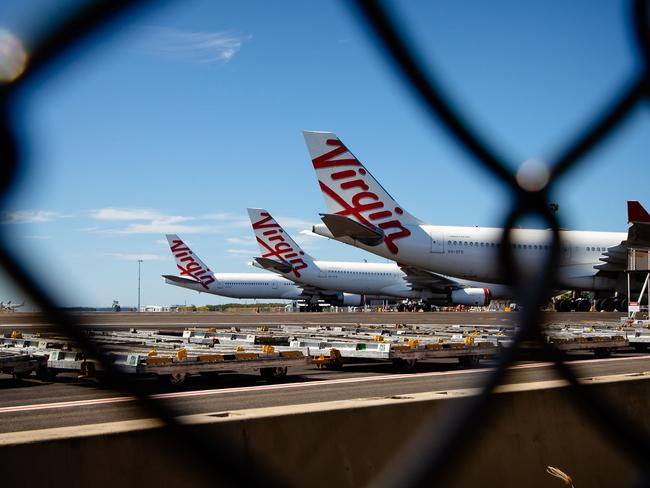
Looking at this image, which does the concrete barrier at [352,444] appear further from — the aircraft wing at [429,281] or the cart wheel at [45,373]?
the aircraft wing at [429,281]

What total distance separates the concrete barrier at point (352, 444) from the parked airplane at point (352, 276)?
129ft

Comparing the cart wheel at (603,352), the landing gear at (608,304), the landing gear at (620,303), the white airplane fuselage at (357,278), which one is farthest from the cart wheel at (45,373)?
the white airplane fuselage at (357,278)

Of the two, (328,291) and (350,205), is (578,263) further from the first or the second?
(328,291)

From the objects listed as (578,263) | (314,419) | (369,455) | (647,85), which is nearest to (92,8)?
(647,85)

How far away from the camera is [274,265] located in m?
49.5

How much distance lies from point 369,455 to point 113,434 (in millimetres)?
1189

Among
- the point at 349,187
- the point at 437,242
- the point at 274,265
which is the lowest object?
the point at 437,242

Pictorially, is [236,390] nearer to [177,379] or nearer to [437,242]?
[177,379]

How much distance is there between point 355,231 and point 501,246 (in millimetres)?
22467

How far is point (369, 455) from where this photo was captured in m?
3.15

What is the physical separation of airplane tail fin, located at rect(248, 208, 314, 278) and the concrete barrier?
4575 centimetres

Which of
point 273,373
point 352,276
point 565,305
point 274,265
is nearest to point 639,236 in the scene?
point 273,373

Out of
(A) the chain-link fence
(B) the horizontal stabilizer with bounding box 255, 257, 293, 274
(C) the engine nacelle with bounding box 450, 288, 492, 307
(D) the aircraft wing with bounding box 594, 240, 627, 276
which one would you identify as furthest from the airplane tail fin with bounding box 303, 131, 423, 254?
(B) the horizontal stabilizer with bounding box 255, 257, 293, 274

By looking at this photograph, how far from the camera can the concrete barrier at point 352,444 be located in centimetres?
225
